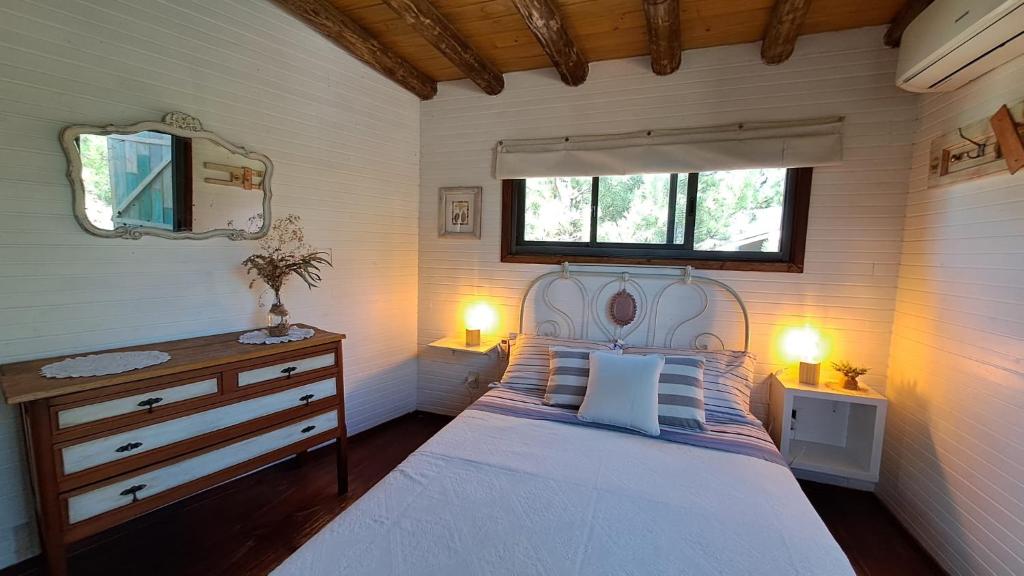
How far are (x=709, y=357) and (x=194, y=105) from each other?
10.0 ft

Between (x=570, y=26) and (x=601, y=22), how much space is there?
0.58 feet

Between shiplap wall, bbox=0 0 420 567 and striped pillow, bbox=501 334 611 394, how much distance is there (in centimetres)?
108

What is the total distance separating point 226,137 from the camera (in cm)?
212

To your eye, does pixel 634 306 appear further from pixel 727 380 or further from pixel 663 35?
pixel 663 35

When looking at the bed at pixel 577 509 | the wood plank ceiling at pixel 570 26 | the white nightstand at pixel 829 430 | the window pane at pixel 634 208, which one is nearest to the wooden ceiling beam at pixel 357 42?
the wood plank ceiling at pixel 570 26

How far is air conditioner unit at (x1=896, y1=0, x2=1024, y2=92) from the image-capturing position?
1.43 m

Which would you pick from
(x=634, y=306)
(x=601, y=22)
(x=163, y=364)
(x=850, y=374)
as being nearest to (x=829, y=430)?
(x=850, y=374)

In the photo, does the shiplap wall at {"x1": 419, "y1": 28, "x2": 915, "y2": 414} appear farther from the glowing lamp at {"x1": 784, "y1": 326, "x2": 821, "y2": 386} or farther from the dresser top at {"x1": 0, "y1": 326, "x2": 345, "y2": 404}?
the dresser top at {"x1": 0, "y1": 326, "x2": 345, "y2": 404}

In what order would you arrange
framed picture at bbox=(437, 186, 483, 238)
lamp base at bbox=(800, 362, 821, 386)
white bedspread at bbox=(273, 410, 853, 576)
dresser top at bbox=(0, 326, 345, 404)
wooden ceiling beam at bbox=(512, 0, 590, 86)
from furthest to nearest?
framed picture at bbox=(437, 186, 483, 238) → lamp base at bbox=(800, 362, 821, 386) → wooden ceiling beam at bbox=(512, 0, 590, 86) → dresser top at bbox=(0, 326, 345, 404) → white bedspread at bbox=(273, 410, 853, 576)

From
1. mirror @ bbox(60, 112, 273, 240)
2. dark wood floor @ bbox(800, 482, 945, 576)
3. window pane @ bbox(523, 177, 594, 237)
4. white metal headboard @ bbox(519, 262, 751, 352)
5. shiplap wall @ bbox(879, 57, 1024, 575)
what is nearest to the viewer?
shiplap wall @ bbox(879, 57, 1024, 575)

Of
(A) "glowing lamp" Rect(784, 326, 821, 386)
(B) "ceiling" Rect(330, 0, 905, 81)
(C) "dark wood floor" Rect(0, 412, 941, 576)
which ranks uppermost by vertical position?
(B) "ceiling" Rect(330, 0, 905, 81)

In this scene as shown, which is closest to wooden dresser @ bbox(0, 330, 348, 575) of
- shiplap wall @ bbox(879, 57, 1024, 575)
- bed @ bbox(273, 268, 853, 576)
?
bed @ bbox(273, 268, 853, 576)

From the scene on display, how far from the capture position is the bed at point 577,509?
1.13m

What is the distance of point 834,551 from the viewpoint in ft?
3.93
